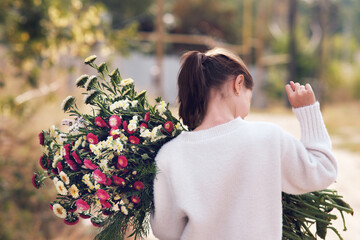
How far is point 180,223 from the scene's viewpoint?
190cm

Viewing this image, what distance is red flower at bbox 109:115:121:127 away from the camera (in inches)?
75.4

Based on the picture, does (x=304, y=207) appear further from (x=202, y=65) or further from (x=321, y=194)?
(x=202, y=65)

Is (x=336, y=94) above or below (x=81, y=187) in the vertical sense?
below

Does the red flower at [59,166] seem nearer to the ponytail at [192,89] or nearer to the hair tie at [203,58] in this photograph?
the ponytail at [192,89]

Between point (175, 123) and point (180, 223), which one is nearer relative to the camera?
point (180, 223)

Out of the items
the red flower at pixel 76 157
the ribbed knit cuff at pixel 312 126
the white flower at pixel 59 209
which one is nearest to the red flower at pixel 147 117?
the red flower at pixel 76 157

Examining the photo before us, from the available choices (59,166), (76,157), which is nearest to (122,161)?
(76,157)

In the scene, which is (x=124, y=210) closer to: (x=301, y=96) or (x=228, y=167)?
(x=228, y=167)

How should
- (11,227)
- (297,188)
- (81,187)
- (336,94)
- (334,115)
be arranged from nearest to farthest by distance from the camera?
(297,188) → (81,187) → (11,227) → (334,115) → (336,94)

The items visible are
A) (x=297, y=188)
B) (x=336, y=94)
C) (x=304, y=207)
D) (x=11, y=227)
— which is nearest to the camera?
(x=297, y=188)

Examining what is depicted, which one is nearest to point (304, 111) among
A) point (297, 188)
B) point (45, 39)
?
point (297, 188)

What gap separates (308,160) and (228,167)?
31 centimetres

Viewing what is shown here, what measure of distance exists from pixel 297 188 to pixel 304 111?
326 mm

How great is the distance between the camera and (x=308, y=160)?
5.87 ft
